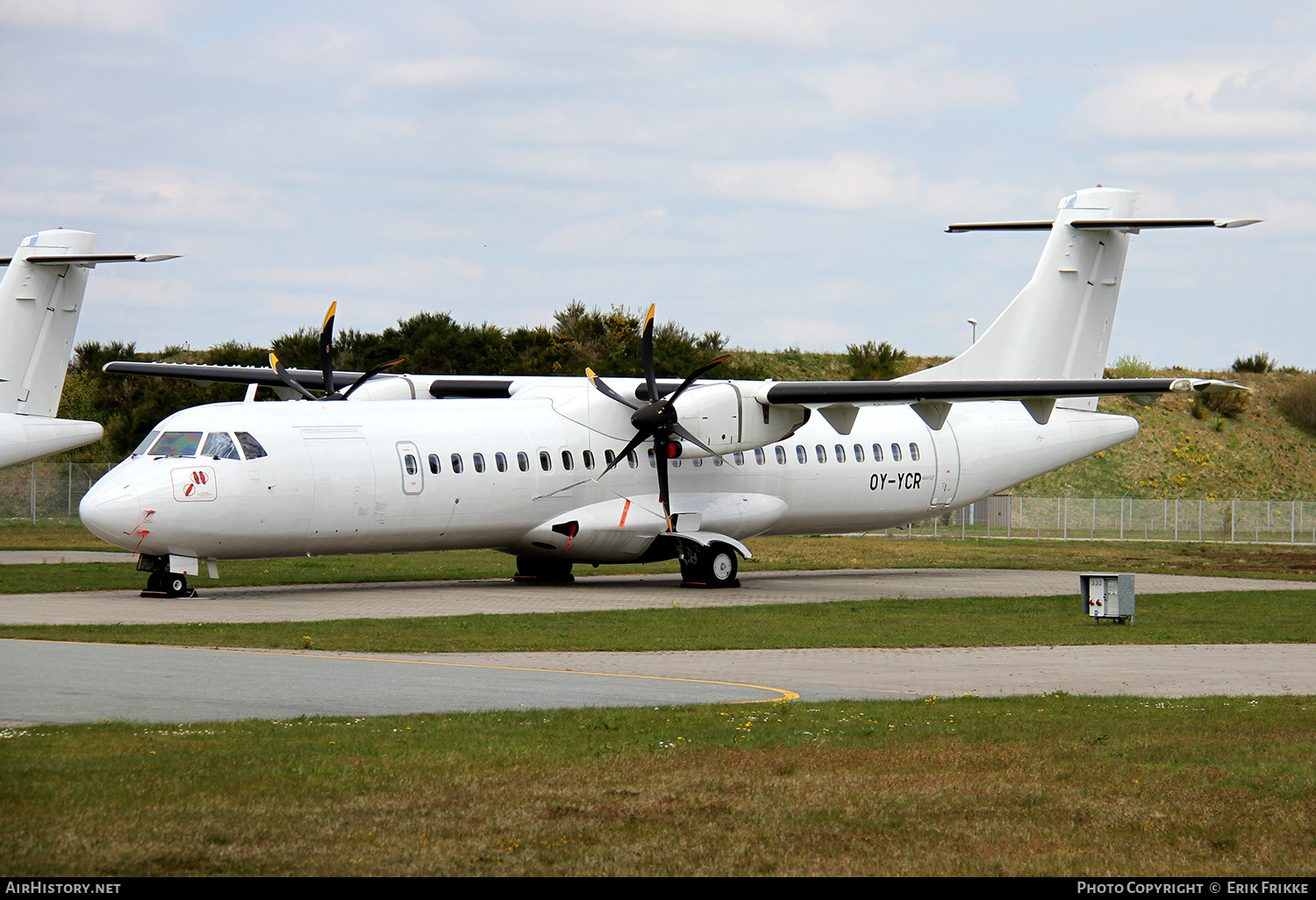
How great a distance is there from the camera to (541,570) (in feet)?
94.0

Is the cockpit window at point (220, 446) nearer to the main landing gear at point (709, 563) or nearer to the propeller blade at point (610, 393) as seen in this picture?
the propeller blade at point (610, 393)

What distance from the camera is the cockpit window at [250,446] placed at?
22.8 m

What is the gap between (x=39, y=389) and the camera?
29938mm

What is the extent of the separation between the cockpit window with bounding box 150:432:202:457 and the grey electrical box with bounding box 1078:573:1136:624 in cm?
1413

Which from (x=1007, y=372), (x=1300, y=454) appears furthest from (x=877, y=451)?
(x=1300, y=454)

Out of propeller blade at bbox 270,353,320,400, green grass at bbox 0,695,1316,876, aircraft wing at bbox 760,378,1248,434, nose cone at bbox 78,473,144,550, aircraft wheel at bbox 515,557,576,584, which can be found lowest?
aircraft wheel at bbox 515,557,576,584

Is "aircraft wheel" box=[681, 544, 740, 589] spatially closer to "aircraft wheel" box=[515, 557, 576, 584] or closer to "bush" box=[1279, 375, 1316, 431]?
"aircraft wheel" box=[515, 557, 576, 584]

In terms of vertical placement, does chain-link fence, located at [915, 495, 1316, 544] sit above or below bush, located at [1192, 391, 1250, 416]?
below

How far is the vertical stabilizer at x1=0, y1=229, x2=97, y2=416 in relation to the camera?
29500mm

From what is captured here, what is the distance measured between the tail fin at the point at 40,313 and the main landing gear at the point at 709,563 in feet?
44.0

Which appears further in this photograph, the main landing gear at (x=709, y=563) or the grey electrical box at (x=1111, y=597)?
the main landing gear at (x=709, y=563)

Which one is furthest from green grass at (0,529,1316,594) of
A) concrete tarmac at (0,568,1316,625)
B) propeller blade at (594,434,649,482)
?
propeller blade at (594,434,649,482)

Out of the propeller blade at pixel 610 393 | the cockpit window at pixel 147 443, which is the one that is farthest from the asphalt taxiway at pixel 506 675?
the propeller blade at pixel 610 393
